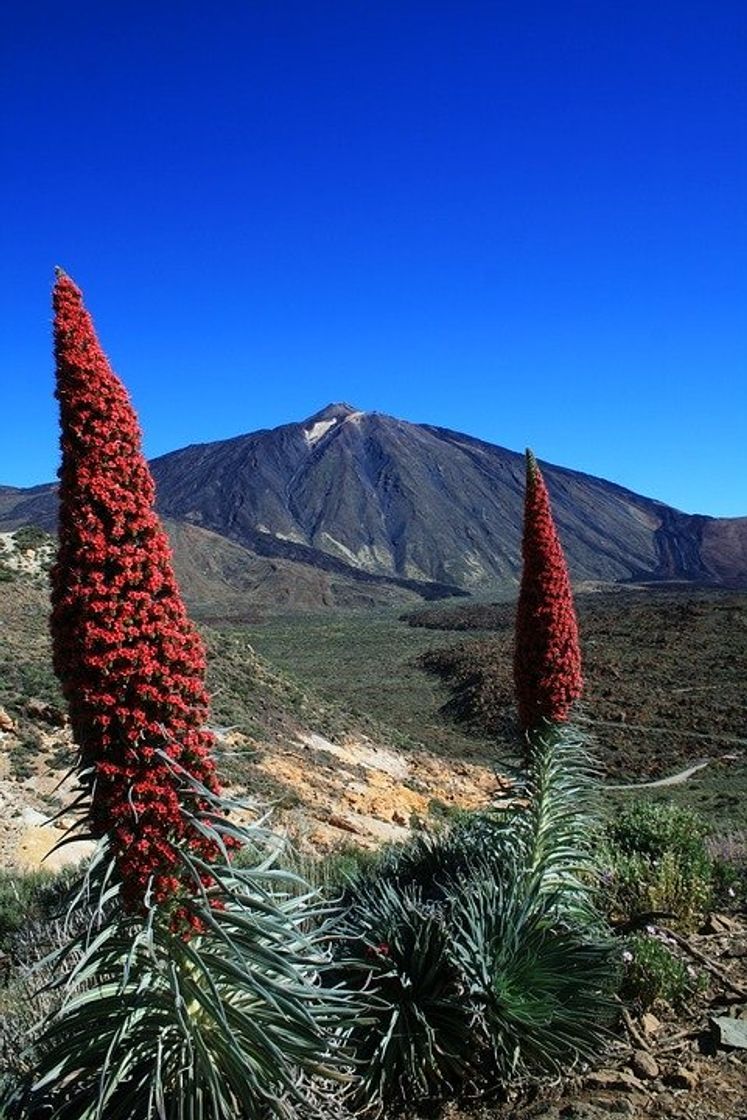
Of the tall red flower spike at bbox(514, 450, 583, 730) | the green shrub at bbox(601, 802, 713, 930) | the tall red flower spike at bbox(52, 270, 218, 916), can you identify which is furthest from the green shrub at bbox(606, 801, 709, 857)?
the tall red flower spike at bbox(52, 270, 218, 916)

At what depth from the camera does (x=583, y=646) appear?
158ft

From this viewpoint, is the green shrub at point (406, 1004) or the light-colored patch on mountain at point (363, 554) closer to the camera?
the green shrub at point (406, 1004)

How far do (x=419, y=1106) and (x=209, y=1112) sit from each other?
5.20ft

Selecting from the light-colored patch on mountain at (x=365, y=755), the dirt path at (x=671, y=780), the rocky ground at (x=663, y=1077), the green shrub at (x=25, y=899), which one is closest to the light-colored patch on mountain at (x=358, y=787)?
the light-colored patch on mountain at (x=365, y=755)

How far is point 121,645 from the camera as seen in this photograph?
308cm

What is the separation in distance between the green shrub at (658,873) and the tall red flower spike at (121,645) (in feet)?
11.5

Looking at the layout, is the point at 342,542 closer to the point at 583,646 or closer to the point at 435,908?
the point at 583,646

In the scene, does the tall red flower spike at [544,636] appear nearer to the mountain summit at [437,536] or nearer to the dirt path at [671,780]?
the dirt path at [671,780]

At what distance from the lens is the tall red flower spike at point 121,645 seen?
305 centimetres

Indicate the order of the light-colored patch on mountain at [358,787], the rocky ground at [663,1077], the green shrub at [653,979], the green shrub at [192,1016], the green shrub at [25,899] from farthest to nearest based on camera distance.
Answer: the light-colored patch on mountain at [358,787] < the green shrub at [25,899] < the green shrub at [653,979] < the rocky ground at [663,1077] < the green shrub at [192,1016]

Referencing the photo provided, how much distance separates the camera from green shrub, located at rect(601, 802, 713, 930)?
6.12m

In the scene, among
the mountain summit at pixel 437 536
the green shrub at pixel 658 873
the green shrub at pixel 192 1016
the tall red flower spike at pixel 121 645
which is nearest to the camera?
the green shrub at pixel 192 1016

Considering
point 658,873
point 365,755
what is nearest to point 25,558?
point 365,755

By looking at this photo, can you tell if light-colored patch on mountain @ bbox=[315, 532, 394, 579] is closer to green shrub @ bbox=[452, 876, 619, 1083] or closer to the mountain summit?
the mountain summit
